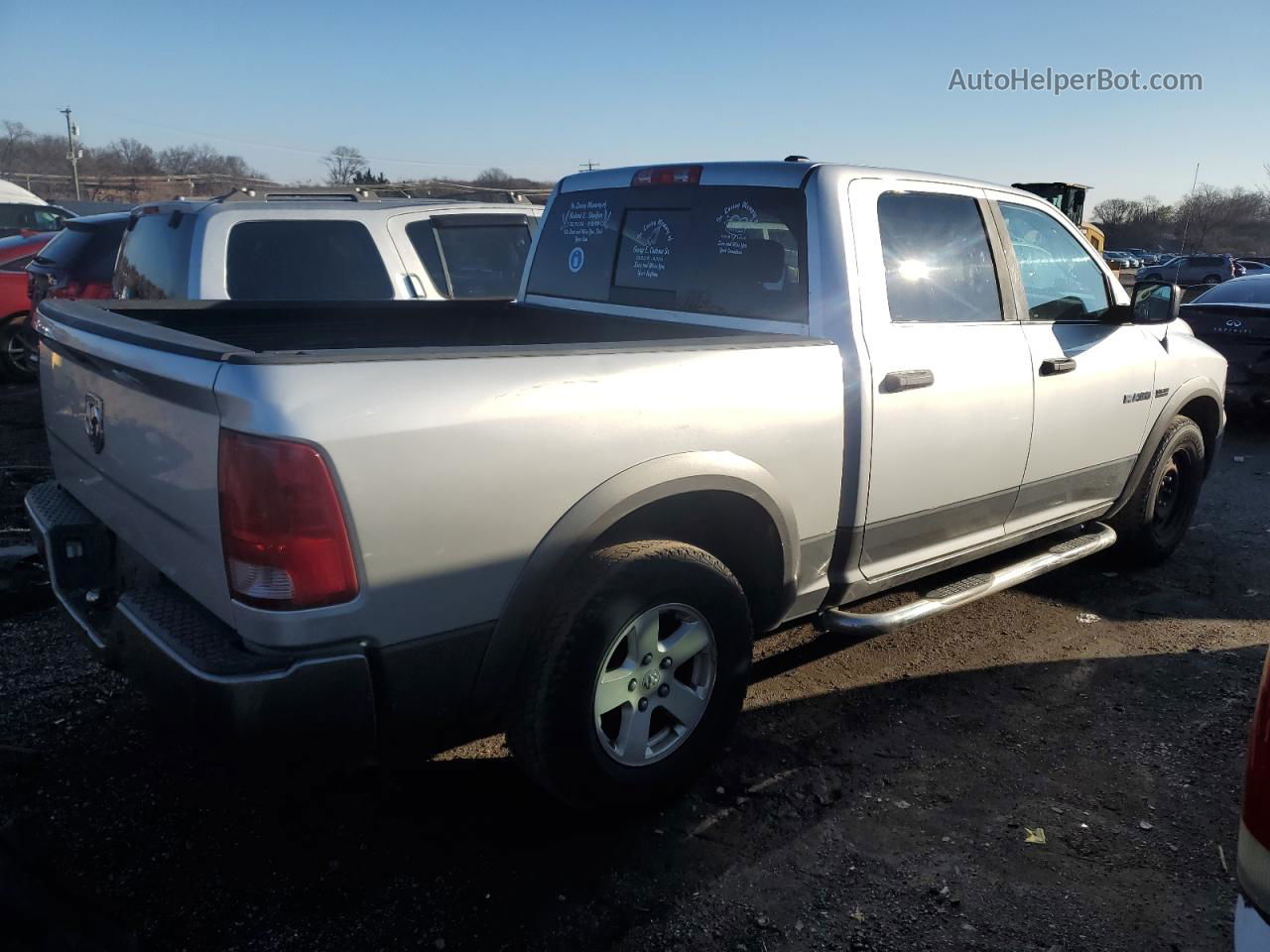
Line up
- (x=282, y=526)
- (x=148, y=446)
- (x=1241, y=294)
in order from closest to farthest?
(x=282, y=526) < (x=148, y=446) < (x=1241, y=294)

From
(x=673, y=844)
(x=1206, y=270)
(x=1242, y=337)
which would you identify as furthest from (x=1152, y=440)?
(x=1206, y=270)

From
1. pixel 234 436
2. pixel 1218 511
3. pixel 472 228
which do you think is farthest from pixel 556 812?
pixel 1218 511

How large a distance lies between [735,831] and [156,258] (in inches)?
204

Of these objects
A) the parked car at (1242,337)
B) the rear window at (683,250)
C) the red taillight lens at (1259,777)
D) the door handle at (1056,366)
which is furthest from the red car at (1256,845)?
the parked car at (1242,337)

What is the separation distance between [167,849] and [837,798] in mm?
2002

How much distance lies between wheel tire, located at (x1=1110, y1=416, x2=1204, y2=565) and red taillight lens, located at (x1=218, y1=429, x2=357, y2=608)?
4.18m

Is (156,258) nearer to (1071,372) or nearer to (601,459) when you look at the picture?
(601,459)

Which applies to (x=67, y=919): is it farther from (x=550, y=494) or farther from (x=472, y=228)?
(x=472, y=228)

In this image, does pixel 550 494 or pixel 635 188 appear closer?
pixel 550 494

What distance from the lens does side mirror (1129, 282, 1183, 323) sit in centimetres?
439

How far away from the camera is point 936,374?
3.46 m

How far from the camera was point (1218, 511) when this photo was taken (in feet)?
21.4

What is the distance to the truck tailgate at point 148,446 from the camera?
2197 millimetres

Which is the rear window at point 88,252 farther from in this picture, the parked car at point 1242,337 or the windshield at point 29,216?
the windshield at point 29,216
